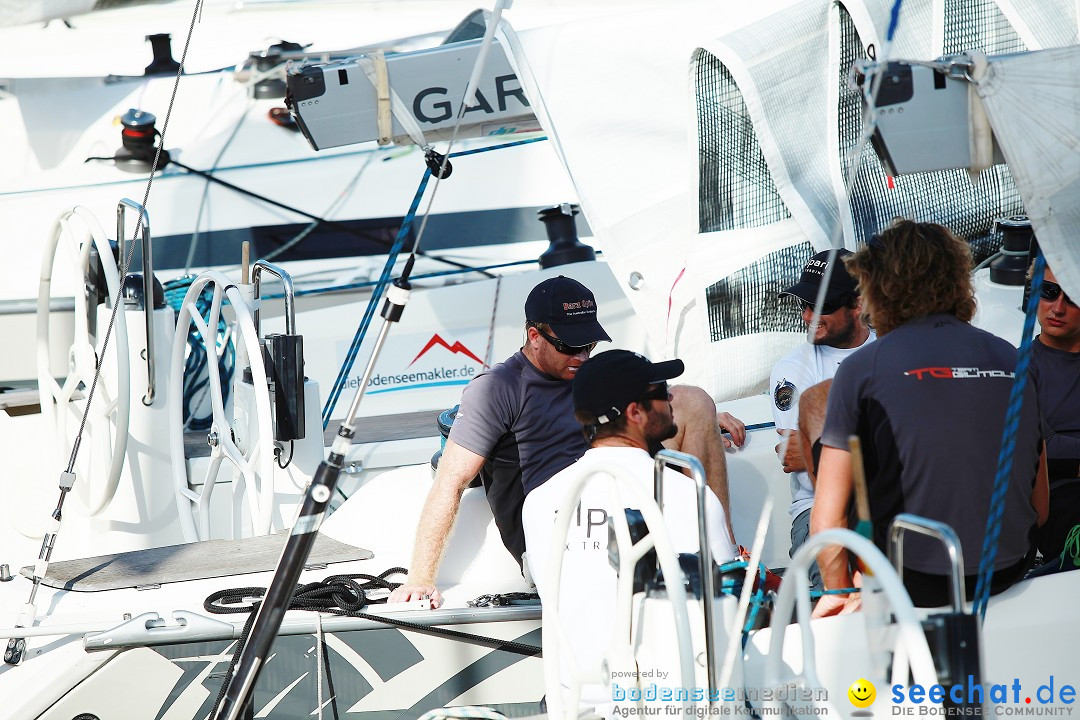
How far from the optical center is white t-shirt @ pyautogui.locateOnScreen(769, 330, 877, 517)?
3.45 meters

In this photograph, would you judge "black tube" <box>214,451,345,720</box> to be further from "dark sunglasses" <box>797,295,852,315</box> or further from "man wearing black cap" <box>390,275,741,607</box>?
"dark sunglasses" <box>797,295,852,315</box>

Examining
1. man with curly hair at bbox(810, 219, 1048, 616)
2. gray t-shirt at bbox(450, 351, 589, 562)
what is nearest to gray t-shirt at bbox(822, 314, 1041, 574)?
man with curly hair at bbox(810, 219, 1048, 616)

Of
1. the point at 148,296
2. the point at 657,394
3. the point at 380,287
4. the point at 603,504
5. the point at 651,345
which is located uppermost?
the point at 380,287

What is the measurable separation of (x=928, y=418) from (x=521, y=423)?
58.1 inches

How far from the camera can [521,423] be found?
3.53 meters

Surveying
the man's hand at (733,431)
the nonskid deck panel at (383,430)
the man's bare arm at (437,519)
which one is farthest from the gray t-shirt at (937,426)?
the nonskid deck panel at (383,430)

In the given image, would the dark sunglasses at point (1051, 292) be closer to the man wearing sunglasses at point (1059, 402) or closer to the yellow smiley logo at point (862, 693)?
the man wearing sunglasses at point (1059, 402)

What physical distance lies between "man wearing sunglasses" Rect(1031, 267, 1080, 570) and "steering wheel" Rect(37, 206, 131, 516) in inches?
139

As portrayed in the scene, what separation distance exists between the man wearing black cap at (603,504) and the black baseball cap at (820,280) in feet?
3.32

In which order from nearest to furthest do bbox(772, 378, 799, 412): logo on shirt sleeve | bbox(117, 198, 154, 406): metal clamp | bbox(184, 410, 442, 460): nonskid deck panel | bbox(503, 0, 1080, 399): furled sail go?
bbox(772, 378, 799, 412): logo on shirt sleeve < bbox(503, 0, 1080, 399): furled sail < bbox(117, 198, 154, 406): metal clamp < bbox(184, 410, 442, 460): nonskid deck panel

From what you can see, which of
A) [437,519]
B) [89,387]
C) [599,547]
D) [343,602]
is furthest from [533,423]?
[89,387]

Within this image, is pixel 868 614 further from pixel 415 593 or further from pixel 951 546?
pixel 415 593

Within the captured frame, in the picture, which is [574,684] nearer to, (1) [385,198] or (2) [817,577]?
(2) [817,577]

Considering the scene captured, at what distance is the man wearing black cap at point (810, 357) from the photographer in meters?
3.43
